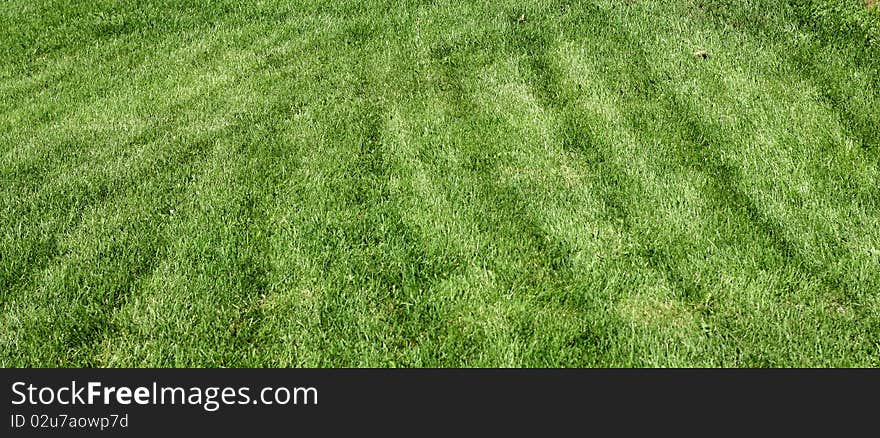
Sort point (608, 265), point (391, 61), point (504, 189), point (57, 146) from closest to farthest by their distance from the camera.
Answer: point (608, 265) → point (504, 189) → point (57, 146) → point (391, 61)

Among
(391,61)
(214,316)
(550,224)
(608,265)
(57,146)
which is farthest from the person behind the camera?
(391,61)

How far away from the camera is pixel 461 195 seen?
13.6 ft

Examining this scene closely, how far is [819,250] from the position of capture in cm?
357

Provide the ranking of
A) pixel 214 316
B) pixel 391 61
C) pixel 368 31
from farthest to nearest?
pixel 368 31, pixel 391 61, pixel 214 316

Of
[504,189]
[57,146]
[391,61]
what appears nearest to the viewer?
[504,189]

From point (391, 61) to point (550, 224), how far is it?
9.49ft

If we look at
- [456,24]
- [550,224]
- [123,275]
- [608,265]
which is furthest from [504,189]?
[456,24]

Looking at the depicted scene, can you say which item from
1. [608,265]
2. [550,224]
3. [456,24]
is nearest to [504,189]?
[550,224]

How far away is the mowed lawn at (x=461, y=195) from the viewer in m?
3.17

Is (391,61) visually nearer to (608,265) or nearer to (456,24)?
(456,24)

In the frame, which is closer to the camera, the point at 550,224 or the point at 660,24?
the point at 550,224

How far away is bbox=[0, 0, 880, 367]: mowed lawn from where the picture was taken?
10.4ft
